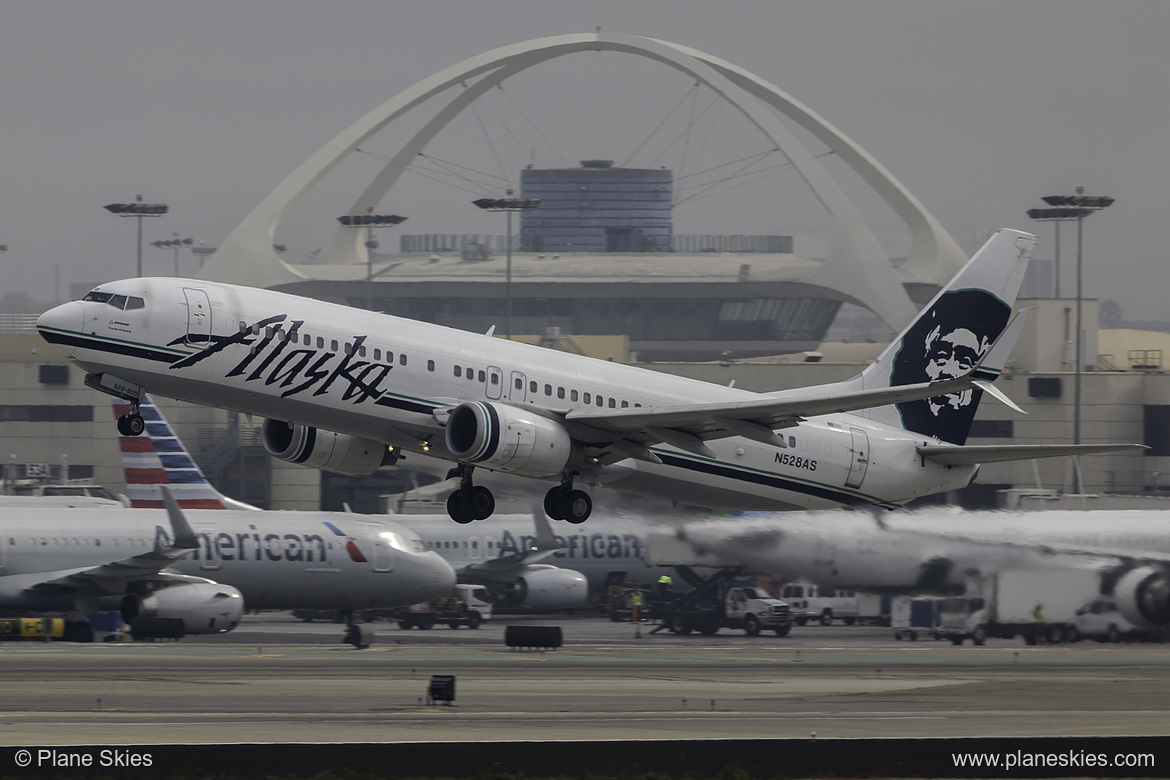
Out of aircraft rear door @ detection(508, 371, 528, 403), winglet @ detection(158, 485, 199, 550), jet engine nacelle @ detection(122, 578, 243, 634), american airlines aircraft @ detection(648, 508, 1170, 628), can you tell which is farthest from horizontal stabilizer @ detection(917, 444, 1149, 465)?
winglet @ detection(158, 485, 199, 550)

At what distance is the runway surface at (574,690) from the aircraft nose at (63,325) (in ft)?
29.6

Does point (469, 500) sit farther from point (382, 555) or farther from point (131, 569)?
point (382, 555)

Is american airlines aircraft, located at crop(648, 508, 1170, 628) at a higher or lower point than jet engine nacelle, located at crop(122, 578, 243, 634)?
A: higher

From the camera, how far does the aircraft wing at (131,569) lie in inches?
2272

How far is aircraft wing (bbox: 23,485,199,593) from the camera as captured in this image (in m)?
57.7

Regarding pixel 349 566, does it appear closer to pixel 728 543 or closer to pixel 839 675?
pixel 728 543

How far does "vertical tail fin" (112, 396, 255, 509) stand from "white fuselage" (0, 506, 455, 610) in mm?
4243

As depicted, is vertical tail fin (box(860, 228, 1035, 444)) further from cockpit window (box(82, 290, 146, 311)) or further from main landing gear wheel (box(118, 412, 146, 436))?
cockpit window (box(82, 290, 146, 311))

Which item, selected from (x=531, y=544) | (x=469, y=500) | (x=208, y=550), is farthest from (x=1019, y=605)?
(x=208, y=550)

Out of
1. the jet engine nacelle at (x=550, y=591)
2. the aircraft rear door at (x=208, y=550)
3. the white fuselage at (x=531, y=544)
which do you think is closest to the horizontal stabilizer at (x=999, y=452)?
the white fuselage at (x=531, y=544)

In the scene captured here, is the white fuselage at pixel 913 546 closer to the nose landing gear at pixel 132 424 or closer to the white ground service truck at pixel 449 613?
the white ground service truck at pixel 449 613

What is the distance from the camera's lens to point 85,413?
346 ft

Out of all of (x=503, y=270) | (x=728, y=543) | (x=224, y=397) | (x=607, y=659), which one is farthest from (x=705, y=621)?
(x=503, y=270)

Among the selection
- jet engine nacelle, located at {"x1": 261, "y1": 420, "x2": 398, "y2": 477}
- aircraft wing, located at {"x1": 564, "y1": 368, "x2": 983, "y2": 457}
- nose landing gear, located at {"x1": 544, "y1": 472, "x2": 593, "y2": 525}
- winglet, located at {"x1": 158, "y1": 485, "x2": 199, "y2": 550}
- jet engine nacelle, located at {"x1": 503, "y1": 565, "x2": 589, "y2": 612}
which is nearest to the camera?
aircraft wing, located at {"x1": 564, "y1": 368, "x2": 983, "y2": 457}
